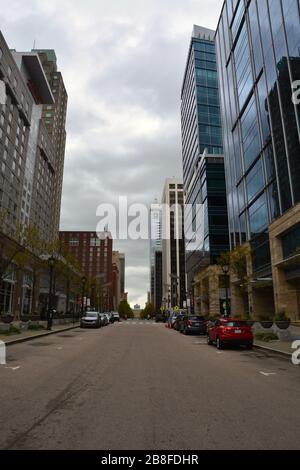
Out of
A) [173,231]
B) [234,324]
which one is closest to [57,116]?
[173,231]

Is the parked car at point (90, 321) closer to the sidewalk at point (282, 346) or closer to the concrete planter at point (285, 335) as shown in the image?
the sidewalk at point (282, 346)

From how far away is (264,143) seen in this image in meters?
36.2

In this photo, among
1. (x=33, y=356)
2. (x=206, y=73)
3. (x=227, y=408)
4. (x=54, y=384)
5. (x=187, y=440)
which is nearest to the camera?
(x=187, y=440)

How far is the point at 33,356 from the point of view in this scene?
46.4ft

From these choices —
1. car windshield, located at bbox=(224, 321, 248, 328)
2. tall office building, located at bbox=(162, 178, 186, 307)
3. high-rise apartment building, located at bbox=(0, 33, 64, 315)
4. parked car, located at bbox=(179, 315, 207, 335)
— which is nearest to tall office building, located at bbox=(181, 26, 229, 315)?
parked car, located at bbox=(179, 315, 207, 335)

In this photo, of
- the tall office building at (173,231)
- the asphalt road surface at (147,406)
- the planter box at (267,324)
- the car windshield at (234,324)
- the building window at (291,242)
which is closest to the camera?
the asphalt road surface at (147,406)

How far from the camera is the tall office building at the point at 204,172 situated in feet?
201

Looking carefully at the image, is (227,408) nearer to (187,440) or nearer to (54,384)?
(187,440)

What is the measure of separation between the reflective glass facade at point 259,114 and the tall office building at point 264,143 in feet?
0.25

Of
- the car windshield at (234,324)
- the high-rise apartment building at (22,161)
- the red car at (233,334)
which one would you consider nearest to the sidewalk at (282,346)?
the red car at (233,334)

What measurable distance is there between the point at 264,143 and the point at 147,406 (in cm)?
3364

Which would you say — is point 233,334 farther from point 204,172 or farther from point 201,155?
point 201,155
